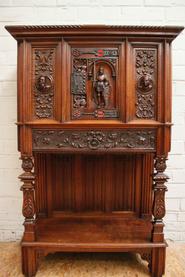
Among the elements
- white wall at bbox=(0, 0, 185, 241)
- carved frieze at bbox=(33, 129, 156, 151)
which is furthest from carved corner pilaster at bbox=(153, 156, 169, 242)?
white wall at bbox=(0, 0, 185, 241)

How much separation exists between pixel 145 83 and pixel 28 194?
3.33 ft

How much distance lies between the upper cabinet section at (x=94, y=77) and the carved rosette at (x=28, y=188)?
0.27 meters

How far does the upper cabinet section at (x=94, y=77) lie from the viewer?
139 centimetres

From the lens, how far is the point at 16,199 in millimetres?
2002

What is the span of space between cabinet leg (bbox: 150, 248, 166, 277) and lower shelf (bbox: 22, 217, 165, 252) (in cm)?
5

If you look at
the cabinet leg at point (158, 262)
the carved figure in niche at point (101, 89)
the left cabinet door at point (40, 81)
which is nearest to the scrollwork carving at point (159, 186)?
the cabinet leg at point (158, 262)

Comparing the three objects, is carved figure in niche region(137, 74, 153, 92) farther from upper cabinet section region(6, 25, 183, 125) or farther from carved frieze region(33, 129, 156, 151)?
carved frieze region(33, 129, 156, 151)

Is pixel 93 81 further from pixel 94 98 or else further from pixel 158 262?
pixel 158 262

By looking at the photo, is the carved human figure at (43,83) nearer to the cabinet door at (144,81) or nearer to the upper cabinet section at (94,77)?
the upper cabinet section at (94,77)

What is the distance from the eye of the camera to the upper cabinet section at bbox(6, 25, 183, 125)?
1387 mm

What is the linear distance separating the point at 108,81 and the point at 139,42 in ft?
0.99

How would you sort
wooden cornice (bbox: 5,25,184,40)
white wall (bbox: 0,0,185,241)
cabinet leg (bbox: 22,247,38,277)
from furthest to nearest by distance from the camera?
white wall (bbox: 0,0,185,241)
cabinet leg (bbox: 22,247,38,277)
wooden cornice (bbox: 5,25,184,40)

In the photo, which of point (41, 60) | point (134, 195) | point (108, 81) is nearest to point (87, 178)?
point (134, 195)
